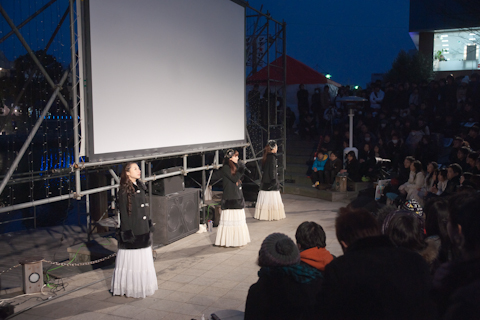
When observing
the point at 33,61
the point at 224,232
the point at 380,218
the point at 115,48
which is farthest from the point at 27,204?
the point at 380,218

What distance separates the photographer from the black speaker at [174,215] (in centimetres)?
759

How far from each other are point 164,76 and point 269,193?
371 cm

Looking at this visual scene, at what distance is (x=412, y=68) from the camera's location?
26.7 m

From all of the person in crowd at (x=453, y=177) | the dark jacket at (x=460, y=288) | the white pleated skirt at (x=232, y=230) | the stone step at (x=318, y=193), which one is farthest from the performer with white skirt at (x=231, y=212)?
the dark jacket at (x=460, y=288)

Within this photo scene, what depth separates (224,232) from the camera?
24.6 ft

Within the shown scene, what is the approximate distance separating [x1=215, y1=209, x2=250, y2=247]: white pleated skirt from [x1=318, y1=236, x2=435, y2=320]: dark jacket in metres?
5.44

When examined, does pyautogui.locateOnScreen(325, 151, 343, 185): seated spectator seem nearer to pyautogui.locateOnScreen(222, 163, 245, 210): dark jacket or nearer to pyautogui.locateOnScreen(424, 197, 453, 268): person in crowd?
pyautogui.locateOnScreen(222, 163, 245, 210): dark jacket

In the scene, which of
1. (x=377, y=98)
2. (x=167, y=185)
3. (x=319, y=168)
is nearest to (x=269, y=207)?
(x=167, y=185)

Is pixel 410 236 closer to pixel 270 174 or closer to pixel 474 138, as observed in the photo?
pixel 270 174

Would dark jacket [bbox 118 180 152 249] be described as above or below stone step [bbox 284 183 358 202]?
above

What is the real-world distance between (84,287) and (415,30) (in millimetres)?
22111

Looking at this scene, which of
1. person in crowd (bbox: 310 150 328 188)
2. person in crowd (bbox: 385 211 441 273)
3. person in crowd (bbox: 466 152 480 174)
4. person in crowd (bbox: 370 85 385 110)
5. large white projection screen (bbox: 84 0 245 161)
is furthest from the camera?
person in crowd (bbox: 370 85 385 110)

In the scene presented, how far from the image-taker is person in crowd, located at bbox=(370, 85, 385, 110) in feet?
48.8

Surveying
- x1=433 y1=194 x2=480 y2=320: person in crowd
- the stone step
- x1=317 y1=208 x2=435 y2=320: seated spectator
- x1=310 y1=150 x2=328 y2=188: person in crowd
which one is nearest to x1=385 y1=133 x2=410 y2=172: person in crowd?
the stone step
